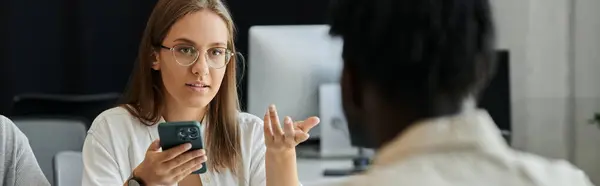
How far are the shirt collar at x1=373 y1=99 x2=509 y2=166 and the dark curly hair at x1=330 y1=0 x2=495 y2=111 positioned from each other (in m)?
0.02

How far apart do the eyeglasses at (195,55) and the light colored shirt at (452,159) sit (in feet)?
2.97

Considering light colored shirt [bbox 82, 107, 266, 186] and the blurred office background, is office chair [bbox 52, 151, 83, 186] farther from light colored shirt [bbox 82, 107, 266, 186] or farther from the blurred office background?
the blurred office background

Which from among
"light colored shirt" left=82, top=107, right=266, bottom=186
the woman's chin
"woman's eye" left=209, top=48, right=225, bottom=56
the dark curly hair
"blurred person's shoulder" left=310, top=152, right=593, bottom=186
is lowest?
"light colored shirt" left=82, top=107, right=266, bottom=186

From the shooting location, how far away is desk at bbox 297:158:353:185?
92.9 inches

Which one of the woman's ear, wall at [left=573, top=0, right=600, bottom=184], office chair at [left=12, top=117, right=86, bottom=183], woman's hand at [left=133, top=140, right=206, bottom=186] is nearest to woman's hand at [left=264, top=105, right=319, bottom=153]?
woman's hand at [left=133, top=140, right=206, bottom=186]

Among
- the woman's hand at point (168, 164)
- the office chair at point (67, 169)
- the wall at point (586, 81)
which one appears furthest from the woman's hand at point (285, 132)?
the wall at point (586, 81)

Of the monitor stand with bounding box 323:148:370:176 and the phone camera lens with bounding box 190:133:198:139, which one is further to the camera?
the monitor stand with bounding box 323:148:370:176

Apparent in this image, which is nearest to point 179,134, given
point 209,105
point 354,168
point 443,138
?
point 209,105

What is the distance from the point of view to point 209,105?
1.66m

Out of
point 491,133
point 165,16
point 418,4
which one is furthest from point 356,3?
point 165,16

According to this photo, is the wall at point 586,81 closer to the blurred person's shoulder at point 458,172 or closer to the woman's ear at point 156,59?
the woman's ear at point 156,59

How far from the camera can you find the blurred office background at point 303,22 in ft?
11.8

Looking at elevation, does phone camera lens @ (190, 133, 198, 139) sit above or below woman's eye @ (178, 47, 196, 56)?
below

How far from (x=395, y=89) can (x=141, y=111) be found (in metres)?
1.02
